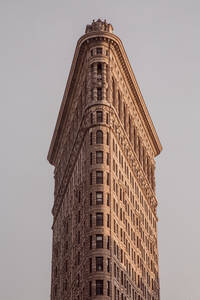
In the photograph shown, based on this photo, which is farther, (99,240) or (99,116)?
(99,116)

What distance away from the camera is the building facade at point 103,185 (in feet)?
418

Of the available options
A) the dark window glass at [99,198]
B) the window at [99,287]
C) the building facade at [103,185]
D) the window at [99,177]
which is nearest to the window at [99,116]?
the building facade at [103,185]

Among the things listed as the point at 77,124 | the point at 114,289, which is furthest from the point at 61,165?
the point at 114,289

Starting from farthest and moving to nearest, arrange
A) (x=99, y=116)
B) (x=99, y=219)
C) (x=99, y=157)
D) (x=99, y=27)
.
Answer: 1. (x=99, y=27)
2. (x=99, y=116)
3. (x=99, y=157)
4. (x=99, y=219)

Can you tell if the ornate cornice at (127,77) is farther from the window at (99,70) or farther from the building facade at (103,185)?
the window at (99,70)

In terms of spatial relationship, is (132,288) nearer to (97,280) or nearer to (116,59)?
(97,280)

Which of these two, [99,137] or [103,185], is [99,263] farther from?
[99,137]

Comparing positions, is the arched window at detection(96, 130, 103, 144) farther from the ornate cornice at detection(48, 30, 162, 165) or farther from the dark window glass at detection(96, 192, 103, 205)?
the ornate cornice at detection(48, 30, 162, 165)

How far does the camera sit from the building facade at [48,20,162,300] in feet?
418

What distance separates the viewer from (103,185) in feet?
430

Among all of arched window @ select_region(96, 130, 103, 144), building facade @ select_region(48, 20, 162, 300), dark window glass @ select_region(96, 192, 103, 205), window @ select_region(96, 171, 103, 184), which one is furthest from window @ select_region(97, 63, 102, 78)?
dark window glass @ select_region(96, 192, 103, 205)

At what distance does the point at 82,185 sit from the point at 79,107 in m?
22.9

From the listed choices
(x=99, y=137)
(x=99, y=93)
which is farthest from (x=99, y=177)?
(x=99, y=93)

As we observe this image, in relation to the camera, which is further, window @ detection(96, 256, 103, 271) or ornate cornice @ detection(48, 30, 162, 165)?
ornate cornice @ detection(48, 30, 162, 165)
